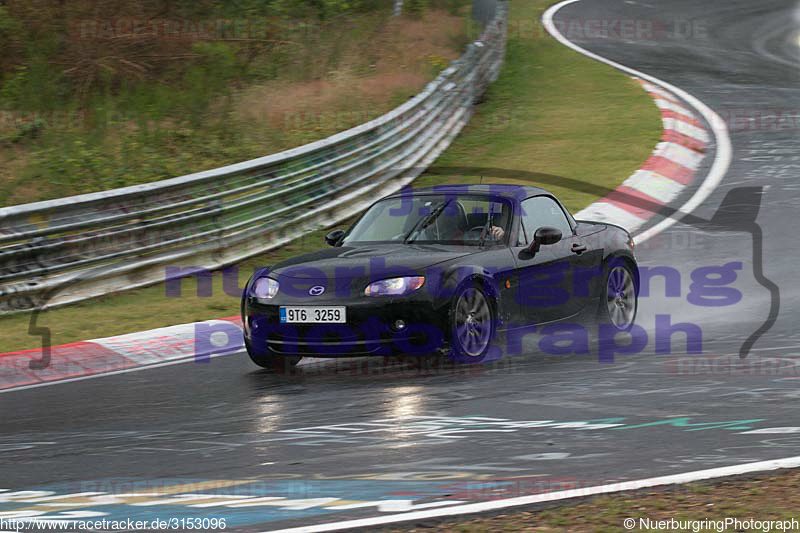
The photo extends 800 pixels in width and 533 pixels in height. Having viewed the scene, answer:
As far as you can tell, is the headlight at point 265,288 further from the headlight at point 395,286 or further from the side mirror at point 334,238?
the side mirror at point 334,238

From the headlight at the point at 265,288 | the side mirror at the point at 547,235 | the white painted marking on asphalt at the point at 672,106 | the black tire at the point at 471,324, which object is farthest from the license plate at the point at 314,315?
the white painted marking on asphalt at the point at 672,106

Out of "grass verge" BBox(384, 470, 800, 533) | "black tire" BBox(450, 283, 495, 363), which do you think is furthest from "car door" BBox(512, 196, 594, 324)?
"grass verge" BBox(384, 470, 800, 533)

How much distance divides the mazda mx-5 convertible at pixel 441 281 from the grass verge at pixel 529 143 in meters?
2.33

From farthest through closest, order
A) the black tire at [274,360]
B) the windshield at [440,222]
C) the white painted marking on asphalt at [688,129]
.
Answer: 1. the white painted marking on asphalt at [688,129]
2. the windshield at [440,222]
3. the black tire at [274,360]

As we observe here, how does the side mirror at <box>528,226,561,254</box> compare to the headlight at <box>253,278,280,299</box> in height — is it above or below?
above

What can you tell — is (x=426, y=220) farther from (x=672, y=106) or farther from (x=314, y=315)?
(x=672, y=106)

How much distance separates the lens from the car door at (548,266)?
9.05 m

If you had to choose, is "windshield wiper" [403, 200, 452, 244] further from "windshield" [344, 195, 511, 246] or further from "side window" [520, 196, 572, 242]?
"side window" [520, 196, 572, 242]

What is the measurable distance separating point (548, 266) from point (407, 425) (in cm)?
310

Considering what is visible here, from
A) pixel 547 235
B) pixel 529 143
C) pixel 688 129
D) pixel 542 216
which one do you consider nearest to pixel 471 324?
pixel 547 235

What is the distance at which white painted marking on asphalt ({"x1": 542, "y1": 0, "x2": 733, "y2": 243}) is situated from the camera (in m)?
14.2

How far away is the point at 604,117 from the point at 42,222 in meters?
11.4

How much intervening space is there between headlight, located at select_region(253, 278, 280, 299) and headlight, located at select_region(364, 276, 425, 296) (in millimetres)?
737

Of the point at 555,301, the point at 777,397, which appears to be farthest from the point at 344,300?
the point at 777,397
